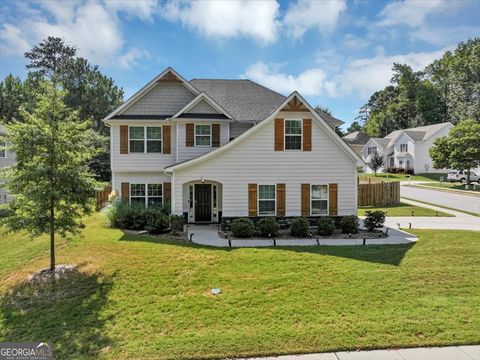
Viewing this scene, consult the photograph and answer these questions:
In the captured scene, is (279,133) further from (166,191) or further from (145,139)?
(145,139)

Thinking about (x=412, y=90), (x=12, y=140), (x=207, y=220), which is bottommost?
(x=207, y=220)

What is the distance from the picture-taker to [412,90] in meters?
74.2

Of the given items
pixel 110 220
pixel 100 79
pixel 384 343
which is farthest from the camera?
pixel 100 79

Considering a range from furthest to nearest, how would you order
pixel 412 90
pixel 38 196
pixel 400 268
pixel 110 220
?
1. pixel 412 90
2. pixel 110 220
3. pixel 400 268
4. pixel 38 196

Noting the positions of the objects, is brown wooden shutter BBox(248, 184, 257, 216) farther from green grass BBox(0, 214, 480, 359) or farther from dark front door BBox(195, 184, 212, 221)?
green grass BBox(0, 214, 480, 359)

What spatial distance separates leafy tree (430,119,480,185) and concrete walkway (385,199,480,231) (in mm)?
20579

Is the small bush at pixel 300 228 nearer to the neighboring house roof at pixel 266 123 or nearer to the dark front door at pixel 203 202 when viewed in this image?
the neighboring house roof at pixel 266 123

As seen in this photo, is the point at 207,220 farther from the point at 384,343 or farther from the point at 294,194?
the point at 384,343

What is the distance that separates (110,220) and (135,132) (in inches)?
204

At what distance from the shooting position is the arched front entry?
1769 cm

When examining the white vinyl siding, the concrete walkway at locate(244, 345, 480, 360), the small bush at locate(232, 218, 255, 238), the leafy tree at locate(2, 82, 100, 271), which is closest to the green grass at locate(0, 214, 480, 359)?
the concrete walkway at locate(244, 345, 480, 360)

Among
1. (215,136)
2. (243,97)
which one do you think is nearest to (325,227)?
(215,136)

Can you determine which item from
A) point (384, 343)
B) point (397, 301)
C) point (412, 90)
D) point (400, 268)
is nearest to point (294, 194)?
point (400, 268)

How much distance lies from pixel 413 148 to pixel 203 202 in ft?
152
